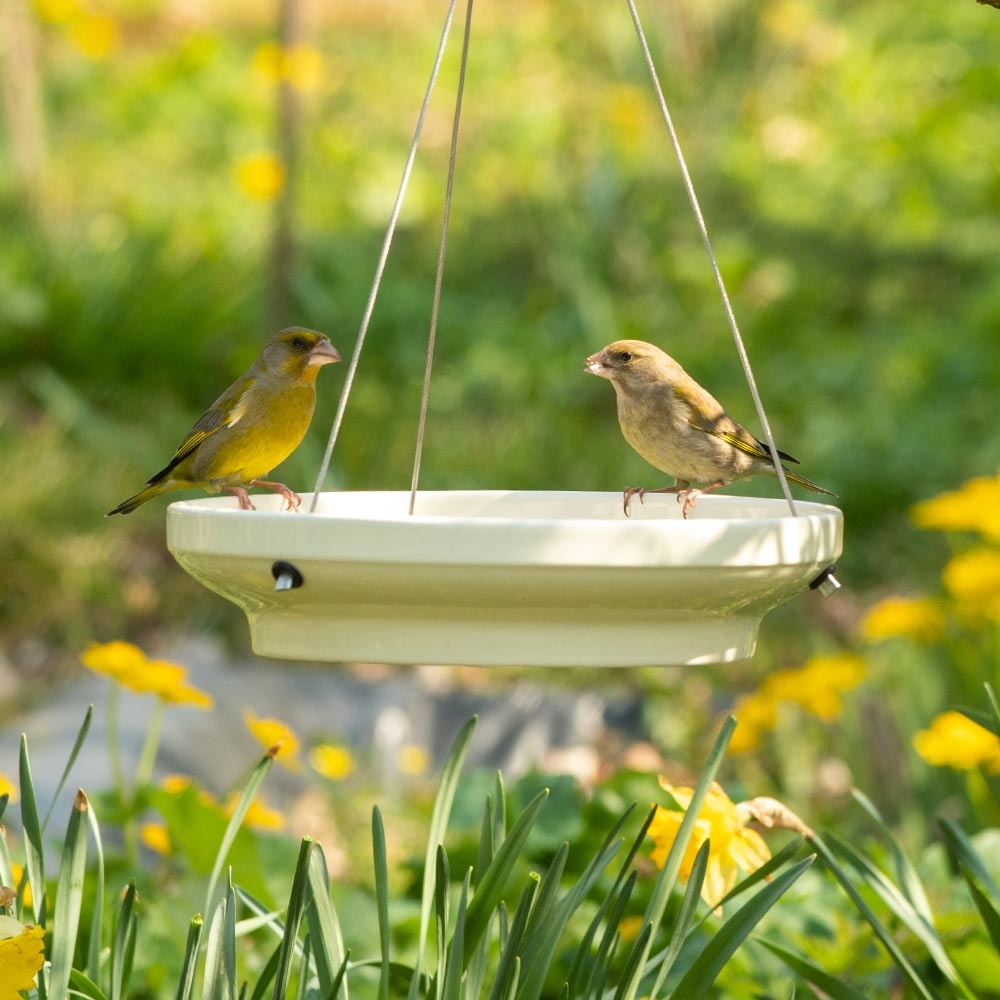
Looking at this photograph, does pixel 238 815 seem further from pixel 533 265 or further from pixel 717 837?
pixel 533 265

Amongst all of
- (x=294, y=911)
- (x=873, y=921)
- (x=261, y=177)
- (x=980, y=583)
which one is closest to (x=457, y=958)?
(x=294, y=911)

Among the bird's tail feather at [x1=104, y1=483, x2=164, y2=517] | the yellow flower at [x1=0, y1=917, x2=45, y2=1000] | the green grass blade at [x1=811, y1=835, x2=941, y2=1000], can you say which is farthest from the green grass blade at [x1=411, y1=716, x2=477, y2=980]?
the bird's tail feather at [x1=104, y1=483, x2=164, y2=517]

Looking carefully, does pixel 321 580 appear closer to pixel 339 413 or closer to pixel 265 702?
pixel 339 413

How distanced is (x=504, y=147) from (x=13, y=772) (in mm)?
8516

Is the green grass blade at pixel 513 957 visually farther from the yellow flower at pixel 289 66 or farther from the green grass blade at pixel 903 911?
the yellow flower at pixel 289 66

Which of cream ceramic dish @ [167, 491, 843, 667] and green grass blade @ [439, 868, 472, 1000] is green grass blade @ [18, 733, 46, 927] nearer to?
cream ceramic dish @ [167, 491, 843, 667]

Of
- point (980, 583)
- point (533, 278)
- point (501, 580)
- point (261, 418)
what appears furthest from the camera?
point (533, 278)

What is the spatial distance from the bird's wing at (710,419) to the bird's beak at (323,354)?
1.79 ft

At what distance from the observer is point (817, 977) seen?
2154 millimetres

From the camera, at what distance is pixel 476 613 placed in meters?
1.85

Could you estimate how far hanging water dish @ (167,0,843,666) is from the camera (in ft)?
5.54

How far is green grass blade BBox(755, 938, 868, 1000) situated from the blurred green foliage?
4.12m

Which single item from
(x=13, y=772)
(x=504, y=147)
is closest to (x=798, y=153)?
(x=504, y=147)

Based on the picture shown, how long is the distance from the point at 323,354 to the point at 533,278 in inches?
332
